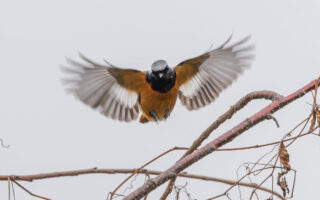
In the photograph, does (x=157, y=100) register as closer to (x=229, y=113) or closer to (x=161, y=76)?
(x=161, y=76)

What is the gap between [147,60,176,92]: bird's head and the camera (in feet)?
13.0

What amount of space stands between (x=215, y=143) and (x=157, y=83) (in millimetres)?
2183

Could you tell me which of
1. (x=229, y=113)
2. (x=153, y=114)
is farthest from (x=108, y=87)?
(x=229, y=113)

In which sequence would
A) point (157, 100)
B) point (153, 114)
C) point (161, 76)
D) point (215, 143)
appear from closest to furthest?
point (215, 143) → point (161, 76) → point (157, 100) → point (153, 114)

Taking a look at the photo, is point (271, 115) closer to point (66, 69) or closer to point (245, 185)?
point (245, 185)

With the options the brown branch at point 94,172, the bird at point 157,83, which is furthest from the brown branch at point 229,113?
the bird at point 157,83

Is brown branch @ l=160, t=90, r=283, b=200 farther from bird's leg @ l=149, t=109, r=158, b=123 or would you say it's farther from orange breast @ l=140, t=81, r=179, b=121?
bird's leg @ l=149, t=109, r=158, b=123

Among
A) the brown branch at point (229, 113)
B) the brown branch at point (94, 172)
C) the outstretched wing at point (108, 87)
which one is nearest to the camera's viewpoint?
the brown branch at point (94, 172)

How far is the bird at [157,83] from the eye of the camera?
13.1 feet

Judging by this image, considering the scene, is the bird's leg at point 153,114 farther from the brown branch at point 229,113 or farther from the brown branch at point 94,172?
the brown branch at point 94,172

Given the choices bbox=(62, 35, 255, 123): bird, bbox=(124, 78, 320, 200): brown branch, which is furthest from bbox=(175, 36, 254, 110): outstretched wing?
bbox=(124, 78, 320, 200): brown branch

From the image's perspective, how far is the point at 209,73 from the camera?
14.3 feet

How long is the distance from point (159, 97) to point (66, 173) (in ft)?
6.50

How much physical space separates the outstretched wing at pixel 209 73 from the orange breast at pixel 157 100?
0.79ft
